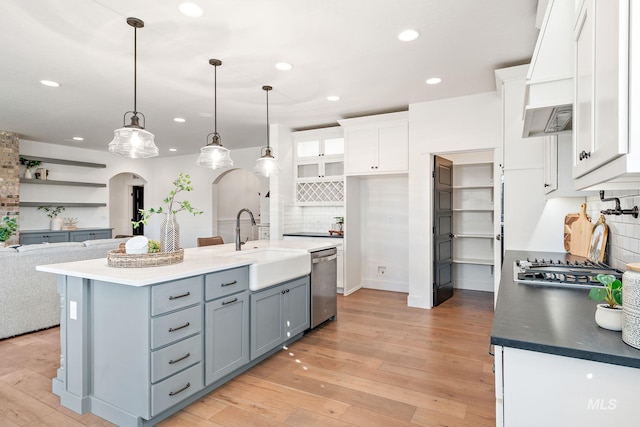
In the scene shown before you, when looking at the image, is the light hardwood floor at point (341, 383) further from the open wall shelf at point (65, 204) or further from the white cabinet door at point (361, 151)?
the open wall shelf at point (65, 204)

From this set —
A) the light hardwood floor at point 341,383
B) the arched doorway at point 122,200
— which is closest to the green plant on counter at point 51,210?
the arched doorway at point 122,200

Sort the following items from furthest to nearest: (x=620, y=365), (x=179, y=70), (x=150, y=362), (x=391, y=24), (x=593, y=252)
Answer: (x=179, y=70) < (x=391, y=24) < (x=593, y=252) < (x=150, y=362) < (x=620, y=365)

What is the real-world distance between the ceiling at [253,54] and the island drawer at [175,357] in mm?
2239

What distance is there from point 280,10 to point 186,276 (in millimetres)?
1927

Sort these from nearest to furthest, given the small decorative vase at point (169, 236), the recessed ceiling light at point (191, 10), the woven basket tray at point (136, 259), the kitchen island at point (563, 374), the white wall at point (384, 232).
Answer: the kitchen island at point (563, 374), the woven basket tray at point (136, 259), the recessed ceiling light at point (191, 10), the small decorative vase at point (169, 236), the white wall at point (384, 232)

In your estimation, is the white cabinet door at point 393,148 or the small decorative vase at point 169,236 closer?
the small decorative vase at point 169,236

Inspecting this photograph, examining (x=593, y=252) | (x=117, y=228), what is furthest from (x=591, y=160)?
(x=117, y=228)

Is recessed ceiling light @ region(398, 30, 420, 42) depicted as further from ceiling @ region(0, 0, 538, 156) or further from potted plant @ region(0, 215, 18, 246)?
potted plant @ region(0, 215, 18, 246)

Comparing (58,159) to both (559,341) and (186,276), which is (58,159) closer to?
(186,276)

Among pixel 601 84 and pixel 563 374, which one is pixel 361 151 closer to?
pixel 601 84

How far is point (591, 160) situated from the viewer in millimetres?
1007

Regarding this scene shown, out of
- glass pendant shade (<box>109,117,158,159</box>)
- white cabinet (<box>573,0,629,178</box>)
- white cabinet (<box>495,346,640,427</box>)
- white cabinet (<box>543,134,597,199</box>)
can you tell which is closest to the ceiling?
glass pendant shade (<box>109,117,158,159</box>)

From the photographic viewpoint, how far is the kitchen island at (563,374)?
0.86 meters

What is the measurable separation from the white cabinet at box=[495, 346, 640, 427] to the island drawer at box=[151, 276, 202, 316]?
5.75ft
